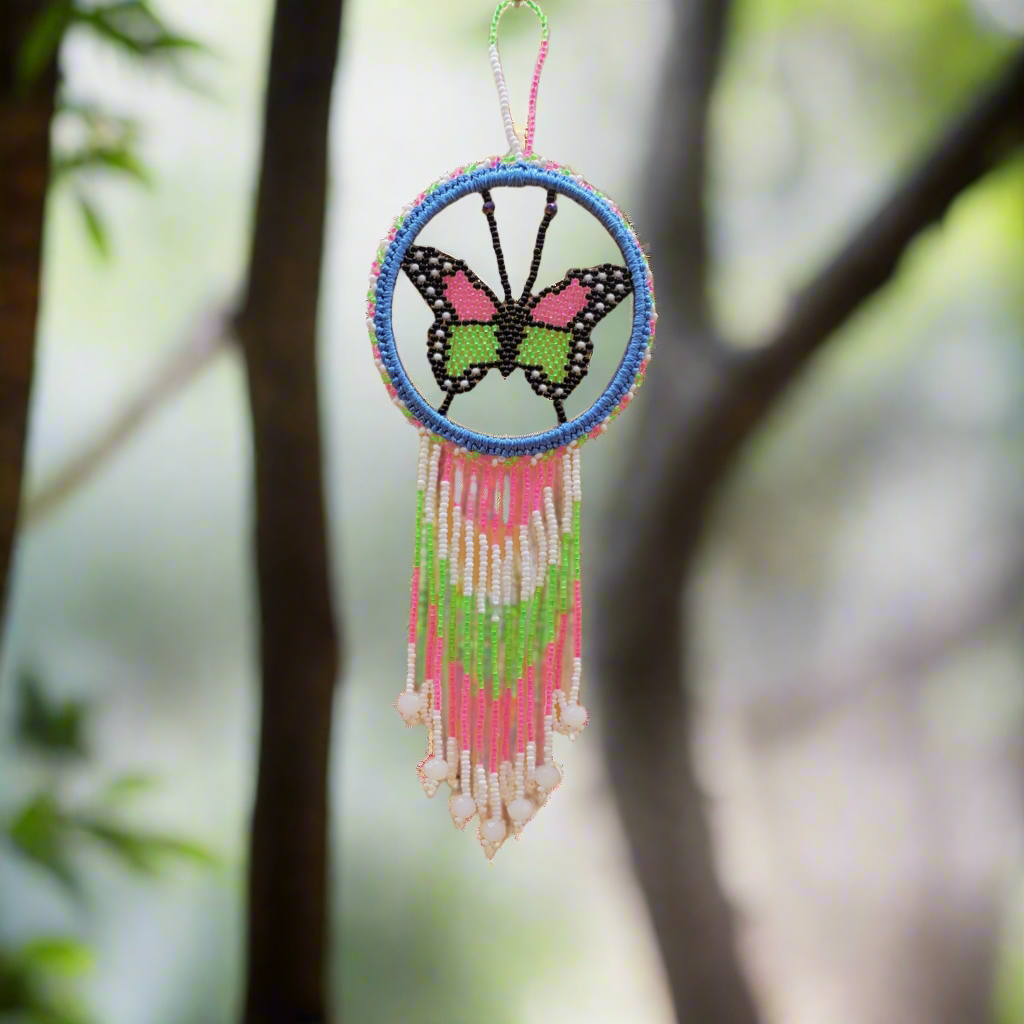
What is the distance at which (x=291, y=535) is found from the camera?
1.29m

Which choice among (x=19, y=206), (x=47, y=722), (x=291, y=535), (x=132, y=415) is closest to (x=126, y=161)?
(x=19, y=206)

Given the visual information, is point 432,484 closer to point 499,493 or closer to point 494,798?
point 499,493

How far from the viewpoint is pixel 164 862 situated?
139 centimetres

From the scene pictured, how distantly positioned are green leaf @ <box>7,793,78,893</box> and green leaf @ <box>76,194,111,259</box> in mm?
768

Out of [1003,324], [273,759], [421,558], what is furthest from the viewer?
[1003,324]

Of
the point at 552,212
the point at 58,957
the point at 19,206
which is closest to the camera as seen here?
the point at 552,212

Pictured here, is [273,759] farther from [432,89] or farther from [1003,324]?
[1003,324]

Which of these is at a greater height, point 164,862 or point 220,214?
point 220,214

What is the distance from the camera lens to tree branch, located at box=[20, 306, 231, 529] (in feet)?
4.57

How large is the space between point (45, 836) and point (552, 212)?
114 centimetres

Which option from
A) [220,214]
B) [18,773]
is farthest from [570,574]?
[18,773]

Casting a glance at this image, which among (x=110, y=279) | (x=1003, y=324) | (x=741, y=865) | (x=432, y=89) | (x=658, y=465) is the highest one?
(x=432, y=89)

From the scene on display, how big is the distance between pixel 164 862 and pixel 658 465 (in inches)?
35.1

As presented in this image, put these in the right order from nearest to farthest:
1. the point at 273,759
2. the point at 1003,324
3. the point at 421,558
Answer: the point at 421,558 → the point at 273,759 → the point at 1003,324
